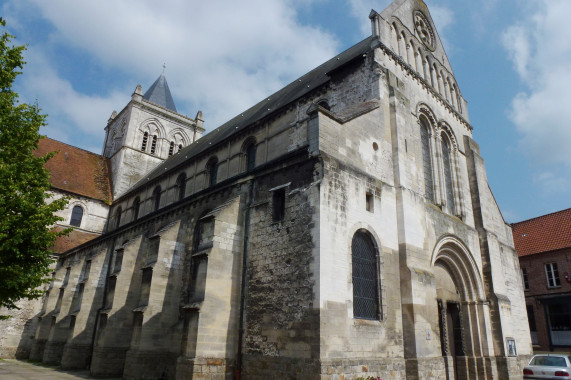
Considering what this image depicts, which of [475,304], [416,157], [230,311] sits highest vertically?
[416,157]

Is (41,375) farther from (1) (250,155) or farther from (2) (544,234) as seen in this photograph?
(2) (544,234)

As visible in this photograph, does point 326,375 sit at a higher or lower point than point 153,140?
lower

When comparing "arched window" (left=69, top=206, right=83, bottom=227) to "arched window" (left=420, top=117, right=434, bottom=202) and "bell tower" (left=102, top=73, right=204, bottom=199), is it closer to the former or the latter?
"bell tower" (left=102, top=73, right=204, bottom=199)

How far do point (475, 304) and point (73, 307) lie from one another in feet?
60.1

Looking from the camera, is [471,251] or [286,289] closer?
[286,289]

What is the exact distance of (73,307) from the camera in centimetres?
1953

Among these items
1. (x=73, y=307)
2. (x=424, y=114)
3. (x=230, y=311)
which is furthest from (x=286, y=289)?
(x=73, y=307)

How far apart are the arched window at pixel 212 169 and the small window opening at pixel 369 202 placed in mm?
10077

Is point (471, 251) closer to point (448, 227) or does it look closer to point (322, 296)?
point (448, 227)

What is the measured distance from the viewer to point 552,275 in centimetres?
2527

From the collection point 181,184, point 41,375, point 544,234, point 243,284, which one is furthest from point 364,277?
point 544,234

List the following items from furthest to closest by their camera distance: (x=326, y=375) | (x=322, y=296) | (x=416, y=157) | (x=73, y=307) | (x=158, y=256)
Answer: (x=73, y=307) < (x=416, y=157) < (x=158, y=256) < (x=322, y=296) < (x=326, y=375)

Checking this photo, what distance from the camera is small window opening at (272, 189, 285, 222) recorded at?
12188mm

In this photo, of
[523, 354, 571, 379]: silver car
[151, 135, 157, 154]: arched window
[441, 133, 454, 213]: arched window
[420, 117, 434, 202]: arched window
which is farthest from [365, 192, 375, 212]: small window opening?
[151, 135, 157, 154]: arched window
